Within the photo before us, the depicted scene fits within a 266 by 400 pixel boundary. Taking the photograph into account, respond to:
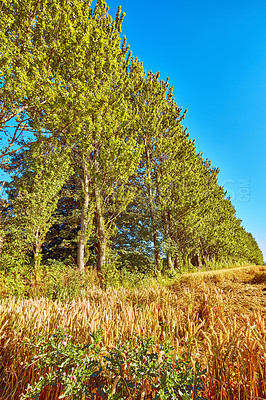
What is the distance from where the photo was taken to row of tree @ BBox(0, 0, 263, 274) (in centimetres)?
602

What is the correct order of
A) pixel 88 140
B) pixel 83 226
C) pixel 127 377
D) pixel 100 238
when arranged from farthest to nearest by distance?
pixel 83 226, pixel 100 238, pixel 88 140, pixel 127 377

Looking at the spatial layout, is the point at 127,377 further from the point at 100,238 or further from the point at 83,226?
the point at 83,226

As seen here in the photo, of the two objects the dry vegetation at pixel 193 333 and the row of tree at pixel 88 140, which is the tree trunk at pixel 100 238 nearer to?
the row of tree at pixel 88 140

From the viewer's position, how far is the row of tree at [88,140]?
6023 millimetres

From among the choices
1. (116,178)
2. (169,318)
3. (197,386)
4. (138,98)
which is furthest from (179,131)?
(197,386)

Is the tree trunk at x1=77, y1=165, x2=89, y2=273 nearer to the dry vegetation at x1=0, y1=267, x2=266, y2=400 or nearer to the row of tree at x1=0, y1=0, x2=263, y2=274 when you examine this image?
the row of tree at x1=0, y1=0, x2=263, y2=274

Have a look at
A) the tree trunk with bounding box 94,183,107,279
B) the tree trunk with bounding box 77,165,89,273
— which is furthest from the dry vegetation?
the tree trunk with bounding box 77,165,89,273

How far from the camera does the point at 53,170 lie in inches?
383

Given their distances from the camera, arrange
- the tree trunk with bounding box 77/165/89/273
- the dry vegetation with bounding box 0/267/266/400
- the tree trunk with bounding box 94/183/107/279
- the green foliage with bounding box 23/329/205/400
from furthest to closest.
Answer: the tree trunk with bounding box 77/165/89/273 → the tree trunk with bounding box 94/183/107/279 → the dry vegetation with bounding box 0/267/266/400 → the green foliage with bounding box 23/329/205/400

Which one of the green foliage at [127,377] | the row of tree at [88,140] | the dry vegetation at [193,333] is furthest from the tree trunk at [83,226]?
the green foliage at [127,377]

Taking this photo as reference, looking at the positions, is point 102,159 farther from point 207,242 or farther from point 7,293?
point 207,242

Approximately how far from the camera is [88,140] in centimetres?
709

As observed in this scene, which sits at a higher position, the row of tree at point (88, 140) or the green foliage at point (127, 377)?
the row of tree at point (88, 140)

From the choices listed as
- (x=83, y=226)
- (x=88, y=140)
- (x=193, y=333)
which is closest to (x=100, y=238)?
(x=83, y=226)
